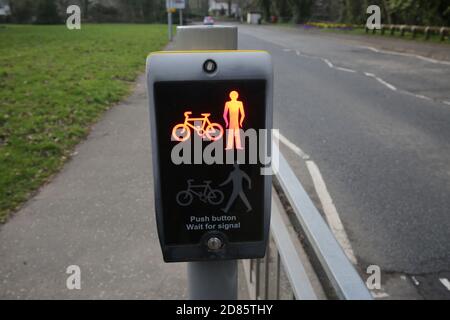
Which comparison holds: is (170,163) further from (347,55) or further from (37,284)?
(347,55)

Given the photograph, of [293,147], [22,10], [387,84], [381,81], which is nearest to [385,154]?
[293,147]

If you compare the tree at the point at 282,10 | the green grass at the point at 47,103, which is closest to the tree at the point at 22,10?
the green grass at the point at 47,103

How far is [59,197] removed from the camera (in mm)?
4988

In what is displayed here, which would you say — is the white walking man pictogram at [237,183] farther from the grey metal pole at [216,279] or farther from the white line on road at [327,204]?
the white line on road at [327,204]

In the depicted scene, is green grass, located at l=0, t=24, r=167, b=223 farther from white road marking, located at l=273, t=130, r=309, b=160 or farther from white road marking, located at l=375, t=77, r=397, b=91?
white road marking, located at l=375, t=77, r=397, b=91

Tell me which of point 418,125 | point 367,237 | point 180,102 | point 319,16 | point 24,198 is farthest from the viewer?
point 319,16

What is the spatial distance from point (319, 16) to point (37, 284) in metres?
56.0

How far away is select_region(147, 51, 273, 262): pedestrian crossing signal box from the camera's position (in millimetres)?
1039

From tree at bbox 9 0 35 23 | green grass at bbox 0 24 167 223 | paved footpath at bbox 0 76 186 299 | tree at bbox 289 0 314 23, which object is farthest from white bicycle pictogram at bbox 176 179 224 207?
tree at bbox 289 0 314 23

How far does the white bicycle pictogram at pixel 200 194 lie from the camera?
1.10m

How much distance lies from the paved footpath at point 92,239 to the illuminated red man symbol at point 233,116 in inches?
92.6

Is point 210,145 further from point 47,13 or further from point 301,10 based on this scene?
point 301,10
